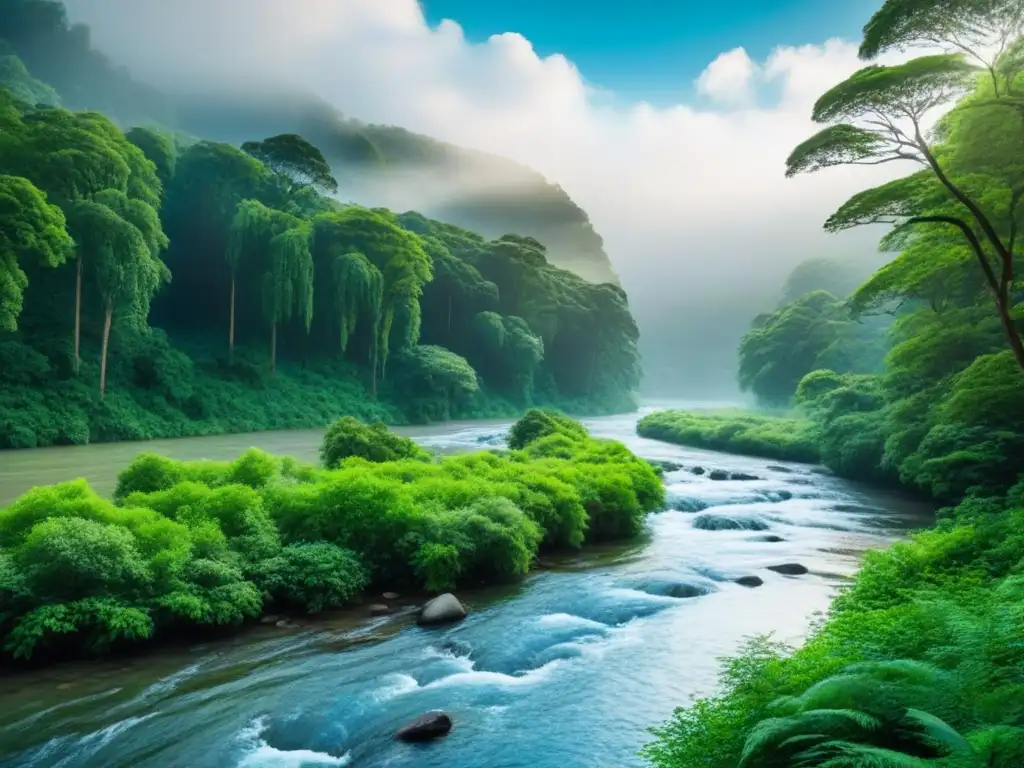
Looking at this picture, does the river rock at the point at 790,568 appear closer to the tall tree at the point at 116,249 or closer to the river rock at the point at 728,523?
the river rock at the point at 728,523

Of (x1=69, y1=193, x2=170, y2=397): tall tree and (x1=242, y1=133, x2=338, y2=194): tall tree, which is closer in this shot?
(x1=69, y1=193, x2=170, y2=397): tall tree

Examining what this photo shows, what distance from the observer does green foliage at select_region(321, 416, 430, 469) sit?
60.2ft

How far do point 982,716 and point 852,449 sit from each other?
26.5 meters

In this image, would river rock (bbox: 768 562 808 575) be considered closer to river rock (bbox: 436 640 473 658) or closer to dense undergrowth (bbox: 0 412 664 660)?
dense undergrowth (bbox: 0 412 664 660)

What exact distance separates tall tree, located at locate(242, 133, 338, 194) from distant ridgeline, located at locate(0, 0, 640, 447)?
0.12 m

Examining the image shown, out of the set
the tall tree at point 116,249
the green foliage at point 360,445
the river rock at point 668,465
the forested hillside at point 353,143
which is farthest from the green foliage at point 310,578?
the forested hillside at point 353,143

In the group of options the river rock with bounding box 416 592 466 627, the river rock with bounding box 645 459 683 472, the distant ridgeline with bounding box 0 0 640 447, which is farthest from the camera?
the river rock with bounding box 645 459 683 472

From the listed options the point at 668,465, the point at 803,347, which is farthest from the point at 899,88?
the point at 803,347

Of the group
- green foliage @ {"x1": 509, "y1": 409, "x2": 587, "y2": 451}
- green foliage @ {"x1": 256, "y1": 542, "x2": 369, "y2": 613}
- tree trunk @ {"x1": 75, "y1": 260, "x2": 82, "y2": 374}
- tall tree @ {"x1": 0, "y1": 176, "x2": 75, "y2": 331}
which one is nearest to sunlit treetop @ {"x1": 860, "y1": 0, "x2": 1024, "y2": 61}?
green foliage @ {"x1": 256, "y1": 542, "x2": 369, "y2": 613}

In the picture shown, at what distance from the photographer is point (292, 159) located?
177 ft

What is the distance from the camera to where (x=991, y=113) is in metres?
9.62

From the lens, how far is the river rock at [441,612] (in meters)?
10.8

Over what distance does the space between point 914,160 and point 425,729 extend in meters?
10.4

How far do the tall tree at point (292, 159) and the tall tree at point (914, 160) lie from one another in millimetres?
49937
